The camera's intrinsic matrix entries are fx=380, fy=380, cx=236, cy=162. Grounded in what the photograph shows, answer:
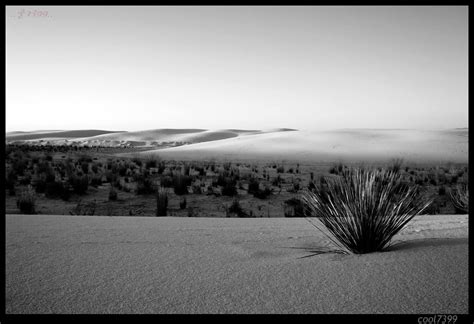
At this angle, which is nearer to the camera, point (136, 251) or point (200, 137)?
point (136, 251)

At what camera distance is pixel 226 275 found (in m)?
3.19

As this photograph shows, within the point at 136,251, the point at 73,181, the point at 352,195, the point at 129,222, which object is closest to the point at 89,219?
the point at 129,222

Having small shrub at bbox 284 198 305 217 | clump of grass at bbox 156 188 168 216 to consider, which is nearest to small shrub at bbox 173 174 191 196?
clump of grass at bbox 156 188 168 216

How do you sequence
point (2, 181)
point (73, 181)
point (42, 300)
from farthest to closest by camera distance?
point (73, 181) → point (2, 181) → point (42, 300)

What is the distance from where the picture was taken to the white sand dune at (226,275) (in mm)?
2613

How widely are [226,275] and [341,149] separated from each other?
130 ft

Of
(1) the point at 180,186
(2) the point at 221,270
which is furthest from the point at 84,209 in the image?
(2) the point at 221,270

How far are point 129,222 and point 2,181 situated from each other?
10.3 ft

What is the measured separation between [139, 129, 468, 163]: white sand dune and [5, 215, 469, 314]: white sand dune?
1120 inches

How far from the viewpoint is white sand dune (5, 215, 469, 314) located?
8.57 ft

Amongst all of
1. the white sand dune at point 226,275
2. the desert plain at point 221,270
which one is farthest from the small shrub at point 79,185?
the white sand dune at point 226,275

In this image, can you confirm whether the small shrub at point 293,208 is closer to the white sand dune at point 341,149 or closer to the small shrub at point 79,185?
the small shrub at point 79,185

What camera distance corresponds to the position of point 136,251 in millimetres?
4016

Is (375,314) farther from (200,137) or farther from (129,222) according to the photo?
(200,137)
